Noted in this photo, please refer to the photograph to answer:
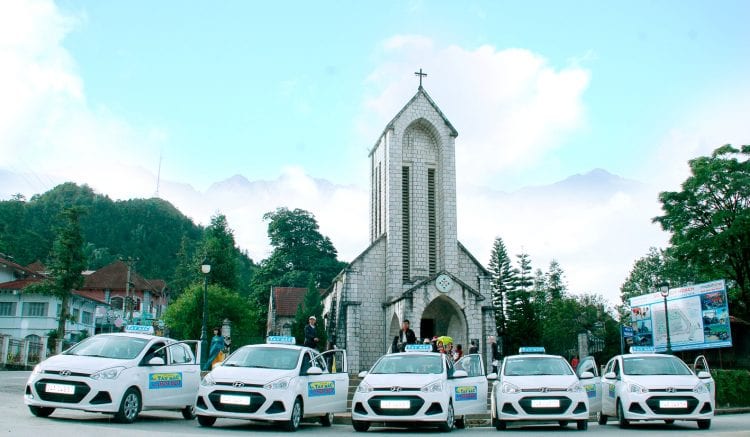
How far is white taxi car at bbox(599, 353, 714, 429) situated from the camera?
533 inches

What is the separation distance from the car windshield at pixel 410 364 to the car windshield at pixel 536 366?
5.48 feet

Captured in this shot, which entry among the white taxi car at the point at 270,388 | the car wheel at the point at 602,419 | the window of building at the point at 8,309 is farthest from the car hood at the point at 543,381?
the window of building at the point at 8,309

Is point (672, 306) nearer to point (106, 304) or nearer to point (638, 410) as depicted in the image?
point (638, 410)

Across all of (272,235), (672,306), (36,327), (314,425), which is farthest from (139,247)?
(314,425)

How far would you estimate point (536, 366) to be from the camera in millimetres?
14453

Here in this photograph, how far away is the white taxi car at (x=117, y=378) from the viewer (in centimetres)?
1154

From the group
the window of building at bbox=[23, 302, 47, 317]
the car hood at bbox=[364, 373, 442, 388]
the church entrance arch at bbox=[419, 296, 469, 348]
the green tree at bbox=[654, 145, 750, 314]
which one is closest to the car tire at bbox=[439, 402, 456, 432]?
the car hood at bbox=[364, 373, 442, 388]

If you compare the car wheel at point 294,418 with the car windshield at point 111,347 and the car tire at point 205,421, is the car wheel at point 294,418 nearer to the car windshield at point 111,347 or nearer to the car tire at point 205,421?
the car tire at point 205,421

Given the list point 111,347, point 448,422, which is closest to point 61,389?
point 111,347

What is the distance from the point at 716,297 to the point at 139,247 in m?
93.2

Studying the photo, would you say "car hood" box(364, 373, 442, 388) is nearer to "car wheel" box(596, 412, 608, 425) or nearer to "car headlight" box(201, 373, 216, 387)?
"car headlight" box(201, 373, 216, 387)

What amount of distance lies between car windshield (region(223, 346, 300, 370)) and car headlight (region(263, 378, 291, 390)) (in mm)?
729

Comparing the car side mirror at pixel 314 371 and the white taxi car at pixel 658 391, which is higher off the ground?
the car side mirror at pixel 314 371

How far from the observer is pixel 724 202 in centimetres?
3922
